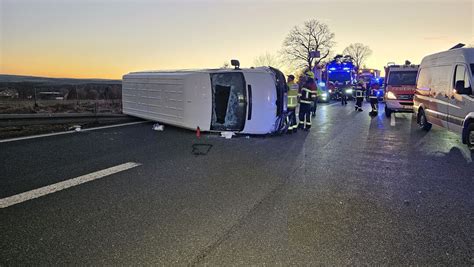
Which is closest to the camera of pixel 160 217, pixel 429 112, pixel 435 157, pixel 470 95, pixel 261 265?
pixel 261 265

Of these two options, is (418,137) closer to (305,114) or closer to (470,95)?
(470,95)

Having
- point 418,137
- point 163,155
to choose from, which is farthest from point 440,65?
point 163,155

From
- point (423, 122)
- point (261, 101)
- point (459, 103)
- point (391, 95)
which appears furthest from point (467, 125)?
point (391, 95)

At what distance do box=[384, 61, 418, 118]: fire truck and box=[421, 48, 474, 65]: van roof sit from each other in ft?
10.6

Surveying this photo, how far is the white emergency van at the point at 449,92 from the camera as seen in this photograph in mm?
7464

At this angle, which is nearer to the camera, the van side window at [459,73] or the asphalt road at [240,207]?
the asphalt road at [240,207]

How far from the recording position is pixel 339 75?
25406 mm

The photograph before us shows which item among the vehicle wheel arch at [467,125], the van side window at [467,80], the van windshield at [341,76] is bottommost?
the vehicle wheel arch at [467,125]

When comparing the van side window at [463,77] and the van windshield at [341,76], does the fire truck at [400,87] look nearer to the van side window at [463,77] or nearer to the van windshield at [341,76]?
the van side window at [463,77]

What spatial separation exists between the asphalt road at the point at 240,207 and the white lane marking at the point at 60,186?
160 mm

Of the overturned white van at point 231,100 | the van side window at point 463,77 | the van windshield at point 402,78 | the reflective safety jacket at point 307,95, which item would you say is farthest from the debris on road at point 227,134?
the van windshield at point 402,78

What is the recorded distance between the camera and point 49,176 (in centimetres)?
517

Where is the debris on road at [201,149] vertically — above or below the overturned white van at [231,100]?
below

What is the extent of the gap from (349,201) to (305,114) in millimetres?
6620
